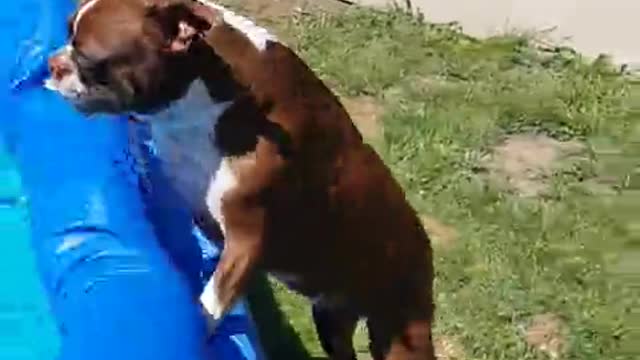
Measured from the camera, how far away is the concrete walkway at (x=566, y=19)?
273 inches

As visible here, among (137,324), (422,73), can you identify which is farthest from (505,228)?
(137,324)

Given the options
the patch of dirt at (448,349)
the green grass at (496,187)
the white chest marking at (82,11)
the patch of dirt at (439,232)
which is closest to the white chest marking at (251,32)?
the white chest marking at (82,11)

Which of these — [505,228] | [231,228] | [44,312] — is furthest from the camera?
[505,228]

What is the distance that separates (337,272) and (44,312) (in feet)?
3.20

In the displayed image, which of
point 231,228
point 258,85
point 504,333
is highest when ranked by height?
point 258,85

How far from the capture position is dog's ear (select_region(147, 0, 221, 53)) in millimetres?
3361

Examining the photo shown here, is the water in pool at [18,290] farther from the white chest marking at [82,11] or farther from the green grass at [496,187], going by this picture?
the white chest marking at [82,11]

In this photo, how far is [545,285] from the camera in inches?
211

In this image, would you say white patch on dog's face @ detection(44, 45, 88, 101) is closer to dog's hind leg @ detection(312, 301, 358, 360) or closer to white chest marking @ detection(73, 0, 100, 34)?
white chest marking @ detection(73, 0, 100, 34)

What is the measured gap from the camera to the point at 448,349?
504cm

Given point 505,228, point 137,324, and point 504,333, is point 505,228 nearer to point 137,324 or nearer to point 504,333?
point 504,333

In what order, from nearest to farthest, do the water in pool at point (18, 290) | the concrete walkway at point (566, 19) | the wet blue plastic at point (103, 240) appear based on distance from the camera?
the wet blue plastic at point (103, 240), the water in pool at point (18, 290), the concrete walkway at point (566, 19)

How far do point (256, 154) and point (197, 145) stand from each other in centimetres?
13

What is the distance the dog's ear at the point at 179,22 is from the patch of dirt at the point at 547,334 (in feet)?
6.74
